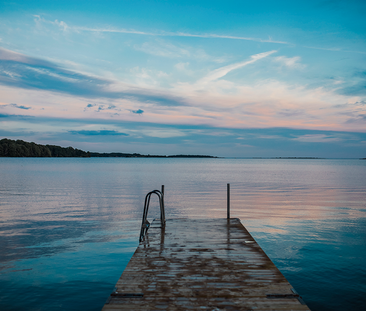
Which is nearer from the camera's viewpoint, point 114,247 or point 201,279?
point 201,279

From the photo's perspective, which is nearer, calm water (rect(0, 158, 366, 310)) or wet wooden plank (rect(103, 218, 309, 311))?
wet wooden plank (rect(103, 218, 309, 311))

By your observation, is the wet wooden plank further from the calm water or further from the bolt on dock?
the calm water

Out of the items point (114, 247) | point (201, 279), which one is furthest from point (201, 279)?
point (114, 247)

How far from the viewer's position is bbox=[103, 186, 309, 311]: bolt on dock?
5.12 m

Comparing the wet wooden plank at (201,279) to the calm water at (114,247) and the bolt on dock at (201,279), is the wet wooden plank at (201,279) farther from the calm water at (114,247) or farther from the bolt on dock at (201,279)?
the calm water at (114,247)

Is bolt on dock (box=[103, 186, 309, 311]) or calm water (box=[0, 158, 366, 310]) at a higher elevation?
bolt on dock (box=[103, 186, 309, 311])

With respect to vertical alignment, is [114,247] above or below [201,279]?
below

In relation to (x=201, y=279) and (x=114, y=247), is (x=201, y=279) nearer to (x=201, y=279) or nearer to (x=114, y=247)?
(x=201, y=279)

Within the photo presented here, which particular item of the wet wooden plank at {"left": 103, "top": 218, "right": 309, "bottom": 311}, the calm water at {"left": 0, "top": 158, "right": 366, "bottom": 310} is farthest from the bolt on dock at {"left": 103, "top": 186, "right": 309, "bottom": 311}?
the calm water at {"left": 0, "top": 158, "right": 366, "bottom": 310}

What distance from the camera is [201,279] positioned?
617cm

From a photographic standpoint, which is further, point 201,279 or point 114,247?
point 114,247

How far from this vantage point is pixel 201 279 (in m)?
6.17

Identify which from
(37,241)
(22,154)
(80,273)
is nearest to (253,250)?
(80,273)

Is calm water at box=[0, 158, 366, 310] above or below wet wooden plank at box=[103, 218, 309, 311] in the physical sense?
below
